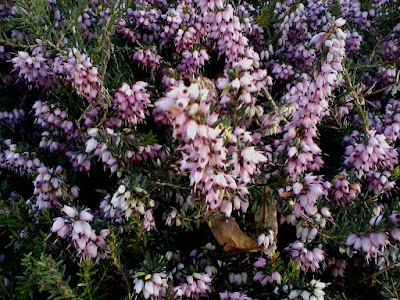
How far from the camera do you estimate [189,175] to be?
1.96 m

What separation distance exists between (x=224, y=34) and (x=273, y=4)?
0.99m

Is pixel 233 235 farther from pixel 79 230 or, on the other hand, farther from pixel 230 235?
pixel 79 230

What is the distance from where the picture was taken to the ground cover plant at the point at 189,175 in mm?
1788

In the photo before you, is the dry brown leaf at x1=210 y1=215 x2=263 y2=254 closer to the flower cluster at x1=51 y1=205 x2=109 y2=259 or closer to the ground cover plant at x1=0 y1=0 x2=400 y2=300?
the ground cover plant at x1=0 y1=0 x2=400 y2=300

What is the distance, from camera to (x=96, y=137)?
2121 millimetres

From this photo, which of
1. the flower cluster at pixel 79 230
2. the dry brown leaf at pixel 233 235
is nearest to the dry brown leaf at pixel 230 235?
the dry brown leaf at pixel 233 235

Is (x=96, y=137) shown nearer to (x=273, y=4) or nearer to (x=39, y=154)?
(x=39, y=154)

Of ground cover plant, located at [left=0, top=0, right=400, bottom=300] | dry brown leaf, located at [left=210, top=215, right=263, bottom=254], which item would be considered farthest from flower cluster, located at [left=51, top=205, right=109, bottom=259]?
dry brown leaf, located at [left=210, top=215, right=263, bottom=254]

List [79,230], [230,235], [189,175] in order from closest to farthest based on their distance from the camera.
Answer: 1. [79,230]
2. [189,175]
3. [230,235]

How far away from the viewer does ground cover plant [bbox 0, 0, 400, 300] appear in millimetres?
1788

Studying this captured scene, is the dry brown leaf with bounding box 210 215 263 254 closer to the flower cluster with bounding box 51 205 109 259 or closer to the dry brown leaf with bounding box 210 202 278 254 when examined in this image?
the dry brown leaf with bounding box 210 202 278 254

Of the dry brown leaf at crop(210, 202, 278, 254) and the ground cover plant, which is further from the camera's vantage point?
the dry brown leaf at crop(210, 202, 278, 254)

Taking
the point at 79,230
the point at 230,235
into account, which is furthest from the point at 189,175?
the point at 79,230

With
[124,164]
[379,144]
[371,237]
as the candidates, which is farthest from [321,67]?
[124,164]
